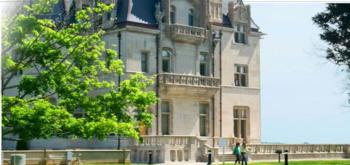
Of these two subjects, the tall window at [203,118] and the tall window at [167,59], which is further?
the tall window at [203,118]

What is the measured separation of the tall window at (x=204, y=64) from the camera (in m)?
41.8

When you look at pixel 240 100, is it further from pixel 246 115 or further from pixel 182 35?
pixel 182 35

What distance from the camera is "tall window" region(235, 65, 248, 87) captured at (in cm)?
Result: 4372

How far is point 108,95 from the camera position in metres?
19.5

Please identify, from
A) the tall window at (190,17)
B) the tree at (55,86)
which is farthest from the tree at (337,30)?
the tall window at (190,17)

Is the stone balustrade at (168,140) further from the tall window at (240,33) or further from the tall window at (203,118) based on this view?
the tall window at (240,33)

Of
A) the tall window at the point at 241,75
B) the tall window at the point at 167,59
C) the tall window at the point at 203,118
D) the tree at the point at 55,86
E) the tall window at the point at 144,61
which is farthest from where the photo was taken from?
the tall window at the point at 241,75

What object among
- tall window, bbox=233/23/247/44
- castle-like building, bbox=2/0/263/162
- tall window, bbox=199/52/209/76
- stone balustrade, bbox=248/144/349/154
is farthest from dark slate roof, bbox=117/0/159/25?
stone balustrade, bbox=248/144/349/154

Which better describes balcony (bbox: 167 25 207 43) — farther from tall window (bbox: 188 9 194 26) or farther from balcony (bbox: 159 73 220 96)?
balcony (bbox: 159 73 220 96)

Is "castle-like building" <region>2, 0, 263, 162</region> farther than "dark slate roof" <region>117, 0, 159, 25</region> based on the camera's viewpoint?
Result: No

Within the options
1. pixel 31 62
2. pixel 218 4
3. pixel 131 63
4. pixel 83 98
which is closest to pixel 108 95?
pixel 83 98

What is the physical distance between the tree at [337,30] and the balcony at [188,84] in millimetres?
12448

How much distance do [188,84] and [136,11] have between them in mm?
5017

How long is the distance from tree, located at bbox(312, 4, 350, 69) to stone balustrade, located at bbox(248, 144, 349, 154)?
13.6m
